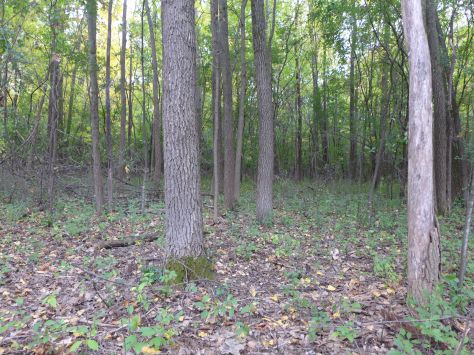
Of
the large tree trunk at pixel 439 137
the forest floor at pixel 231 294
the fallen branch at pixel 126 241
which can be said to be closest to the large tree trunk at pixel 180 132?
the forest floor at pixel 231 294

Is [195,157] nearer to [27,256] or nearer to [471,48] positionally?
[27,256]

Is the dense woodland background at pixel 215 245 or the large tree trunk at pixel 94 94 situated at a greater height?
the large tree trunk at pixel 94 94

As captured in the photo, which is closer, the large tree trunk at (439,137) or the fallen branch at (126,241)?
the fallen branch at (126,241)

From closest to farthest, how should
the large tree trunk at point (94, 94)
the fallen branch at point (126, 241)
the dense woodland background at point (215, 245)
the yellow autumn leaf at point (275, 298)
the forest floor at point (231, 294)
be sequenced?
1. the forest floor at point (231, 294)
2. the dense woodland background at point (215, 245)
3. the yellow autumn leaf at point (275, 298)
4. the fallen branch at point (126, 241)
5. the large tree trunk at point (94, 94)

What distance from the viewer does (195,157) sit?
4.77 m

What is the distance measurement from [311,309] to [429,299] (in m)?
1.31

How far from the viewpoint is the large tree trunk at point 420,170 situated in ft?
13.1

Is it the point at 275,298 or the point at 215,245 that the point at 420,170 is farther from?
the point at 215,245

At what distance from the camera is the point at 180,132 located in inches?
182

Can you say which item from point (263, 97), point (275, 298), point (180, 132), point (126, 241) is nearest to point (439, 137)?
point (263, 97)

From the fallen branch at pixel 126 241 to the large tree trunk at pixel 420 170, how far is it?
4870 mm

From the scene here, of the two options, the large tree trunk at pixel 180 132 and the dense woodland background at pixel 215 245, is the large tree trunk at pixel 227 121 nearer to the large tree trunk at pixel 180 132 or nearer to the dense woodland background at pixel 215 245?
the dense woodland background at pixel 215 245

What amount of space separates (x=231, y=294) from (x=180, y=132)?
2.15m

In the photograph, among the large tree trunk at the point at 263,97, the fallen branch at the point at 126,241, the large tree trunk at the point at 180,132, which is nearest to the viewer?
the large tree trunk at the point at 180,132
